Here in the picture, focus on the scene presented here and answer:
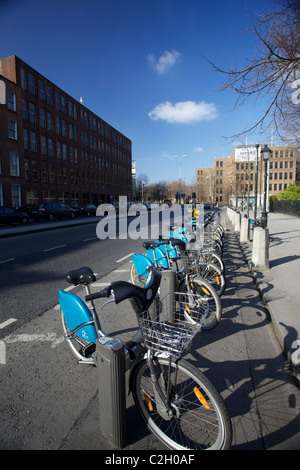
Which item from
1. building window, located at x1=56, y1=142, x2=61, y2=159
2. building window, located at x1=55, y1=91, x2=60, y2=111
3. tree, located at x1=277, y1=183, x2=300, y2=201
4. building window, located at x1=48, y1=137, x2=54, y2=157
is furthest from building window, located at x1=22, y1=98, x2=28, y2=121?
tree, located at x1=277, y1=183, x2=300, y2=201

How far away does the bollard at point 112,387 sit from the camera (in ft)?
5.96

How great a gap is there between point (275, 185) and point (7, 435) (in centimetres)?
9392

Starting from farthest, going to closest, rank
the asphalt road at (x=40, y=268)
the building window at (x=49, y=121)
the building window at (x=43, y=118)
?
the building window at (x=49, y=121)
the building window at (x=43, y=118)
the asphalt road at (x=40, y=268)

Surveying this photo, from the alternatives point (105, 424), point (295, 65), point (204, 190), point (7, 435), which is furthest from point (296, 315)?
point (204, 190)

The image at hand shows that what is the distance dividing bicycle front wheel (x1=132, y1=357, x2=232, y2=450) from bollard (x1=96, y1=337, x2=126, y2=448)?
22 cm

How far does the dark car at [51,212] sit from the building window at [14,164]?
18.2 ft

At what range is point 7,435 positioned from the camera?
2125mm

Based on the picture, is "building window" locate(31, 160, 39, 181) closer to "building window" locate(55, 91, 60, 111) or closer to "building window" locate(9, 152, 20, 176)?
"building window" locate(9, 152, 20, 176)

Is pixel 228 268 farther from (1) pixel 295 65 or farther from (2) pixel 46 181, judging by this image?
(2) pixel 46 181

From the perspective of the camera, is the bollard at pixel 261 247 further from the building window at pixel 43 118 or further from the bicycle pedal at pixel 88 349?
the building window at pixel 43 118

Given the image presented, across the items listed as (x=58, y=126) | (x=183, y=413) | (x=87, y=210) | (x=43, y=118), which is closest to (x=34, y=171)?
(x=43, y=118)

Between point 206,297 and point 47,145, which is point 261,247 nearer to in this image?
point 206,297

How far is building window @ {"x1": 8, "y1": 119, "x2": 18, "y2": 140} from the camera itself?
2920cm

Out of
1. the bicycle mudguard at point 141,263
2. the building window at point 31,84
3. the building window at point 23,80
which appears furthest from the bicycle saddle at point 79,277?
the building window at point 31,84
